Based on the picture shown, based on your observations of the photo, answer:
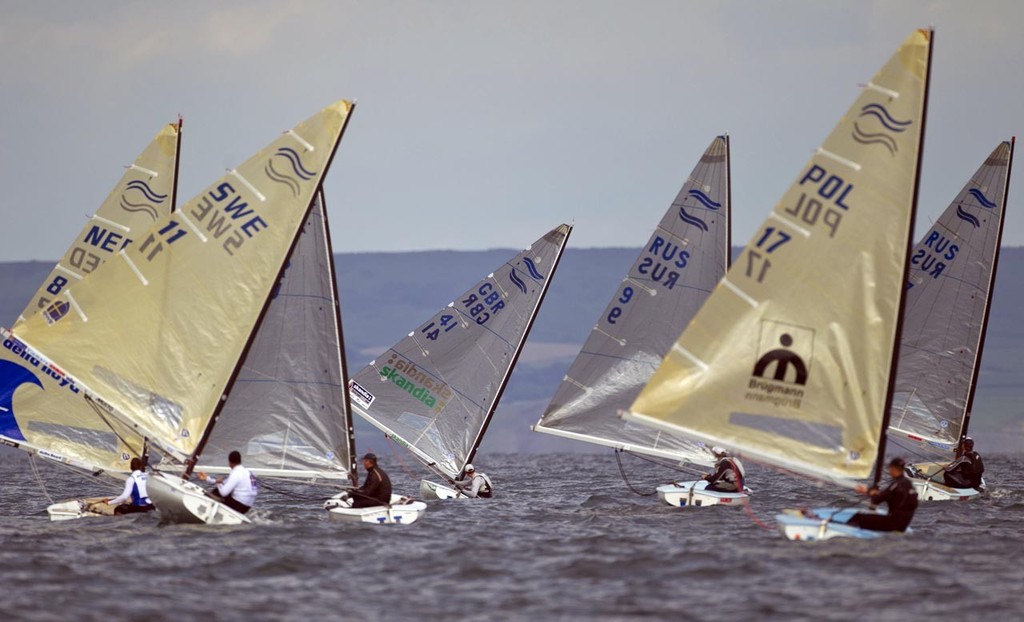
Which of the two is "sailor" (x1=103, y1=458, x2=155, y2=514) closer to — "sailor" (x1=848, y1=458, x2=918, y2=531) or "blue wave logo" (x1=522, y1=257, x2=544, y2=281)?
"blue wave logo" (x1=522, y1=257, x2=544, y2=281)

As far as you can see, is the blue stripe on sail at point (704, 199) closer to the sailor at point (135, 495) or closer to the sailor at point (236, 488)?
the sailor at point (236, 488)

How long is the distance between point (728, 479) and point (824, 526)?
849 cm

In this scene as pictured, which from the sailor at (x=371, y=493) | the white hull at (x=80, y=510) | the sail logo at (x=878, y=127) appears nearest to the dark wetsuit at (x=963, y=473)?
the sail logo at (x=878, y=127)

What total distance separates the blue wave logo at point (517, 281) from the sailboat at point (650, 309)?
8.39ft

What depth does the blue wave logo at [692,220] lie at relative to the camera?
32.3 m

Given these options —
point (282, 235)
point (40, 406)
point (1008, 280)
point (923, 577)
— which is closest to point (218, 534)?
point (282, 235)

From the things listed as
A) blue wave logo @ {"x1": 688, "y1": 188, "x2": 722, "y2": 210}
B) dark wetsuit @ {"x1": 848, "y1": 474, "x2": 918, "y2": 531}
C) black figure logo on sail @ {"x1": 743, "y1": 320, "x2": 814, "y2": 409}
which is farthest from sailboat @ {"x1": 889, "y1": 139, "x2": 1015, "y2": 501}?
black figure logo on sail @ {"x1": 743, "y1": 320, "x2": 814, "y2": 409}

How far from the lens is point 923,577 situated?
1931 cm

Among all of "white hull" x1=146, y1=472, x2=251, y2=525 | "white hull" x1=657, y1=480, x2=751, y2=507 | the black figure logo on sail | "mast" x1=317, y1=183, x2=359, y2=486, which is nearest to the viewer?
the black figure logo on sail

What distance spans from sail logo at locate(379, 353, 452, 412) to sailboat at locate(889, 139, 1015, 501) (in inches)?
431

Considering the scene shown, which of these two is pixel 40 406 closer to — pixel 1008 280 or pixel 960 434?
pixel 960 434

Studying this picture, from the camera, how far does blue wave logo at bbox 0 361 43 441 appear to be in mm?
28656

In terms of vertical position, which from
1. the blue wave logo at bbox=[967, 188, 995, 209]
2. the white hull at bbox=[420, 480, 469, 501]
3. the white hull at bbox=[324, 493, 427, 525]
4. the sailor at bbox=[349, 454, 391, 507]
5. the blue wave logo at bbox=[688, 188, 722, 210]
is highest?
the blue wave logo at bbox=[967, 188, 995, 209]

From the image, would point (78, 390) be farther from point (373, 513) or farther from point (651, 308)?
point (651, 308)
